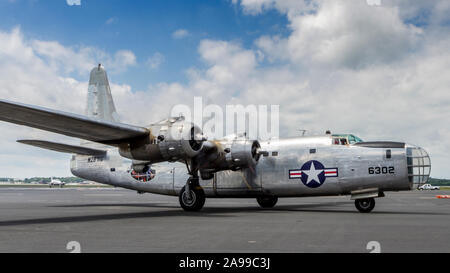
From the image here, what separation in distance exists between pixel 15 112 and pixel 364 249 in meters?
10.6

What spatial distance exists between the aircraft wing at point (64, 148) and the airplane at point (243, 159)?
4 centimetres

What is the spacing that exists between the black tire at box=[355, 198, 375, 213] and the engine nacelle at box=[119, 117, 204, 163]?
22.4 feet

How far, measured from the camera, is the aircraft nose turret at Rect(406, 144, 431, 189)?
1486 cm

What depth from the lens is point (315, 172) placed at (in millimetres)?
16562

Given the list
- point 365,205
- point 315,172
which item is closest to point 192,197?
point 315,172

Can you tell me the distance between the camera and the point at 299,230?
32.7ft

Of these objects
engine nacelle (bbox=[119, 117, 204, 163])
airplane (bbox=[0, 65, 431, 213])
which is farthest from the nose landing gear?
engine nacelle (bbox=[119, 117, 204, 163])

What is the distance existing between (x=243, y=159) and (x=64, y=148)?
9.07 m

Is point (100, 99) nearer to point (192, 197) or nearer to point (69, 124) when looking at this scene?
point (69, 124)

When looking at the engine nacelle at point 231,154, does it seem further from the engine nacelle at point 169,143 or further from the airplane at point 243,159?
the engine nacelle at point 169,143

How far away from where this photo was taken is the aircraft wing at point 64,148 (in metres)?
17.8

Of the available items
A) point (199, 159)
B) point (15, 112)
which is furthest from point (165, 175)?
point (15, 112)

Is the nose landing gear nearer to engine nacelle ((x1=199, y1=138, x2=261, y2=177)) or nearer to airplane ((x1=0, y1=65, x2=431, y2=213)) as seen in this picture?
airplane ((x1=0, y1=65, x2=431, y2=213))
